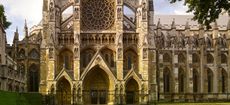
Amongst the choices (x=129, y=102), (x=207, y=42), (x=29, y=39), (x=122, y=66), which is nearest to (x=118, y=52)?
(x=122, y=66)

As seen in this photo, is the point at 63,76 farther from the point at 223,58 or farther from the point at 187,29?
the point at 223,58

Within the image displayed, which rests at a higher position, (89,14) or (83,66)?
(89,14)

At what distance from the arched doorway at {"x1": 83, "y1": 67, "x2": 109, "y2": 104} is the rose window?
600cm

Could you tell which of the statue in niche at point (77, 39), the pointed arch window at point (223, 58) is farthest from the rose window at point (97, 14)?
the pointed arch window at point (223, 58)

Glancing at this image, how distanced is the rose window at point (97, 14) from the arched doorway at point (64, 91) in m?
8.11

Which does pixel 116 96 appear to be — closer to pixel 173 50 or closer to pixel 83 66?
pixel 83 66

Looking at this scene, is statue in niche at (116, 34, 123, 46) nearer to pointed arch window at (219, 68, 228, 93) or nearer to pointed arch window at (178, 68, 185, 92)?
pointed arch window at (178, 68, 185, 92)

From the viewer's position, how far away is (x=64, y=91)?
67.1 m

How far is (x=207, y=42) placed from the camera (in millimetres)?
91250

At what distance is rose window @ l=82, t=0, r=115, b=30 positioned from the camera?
69.1 metres

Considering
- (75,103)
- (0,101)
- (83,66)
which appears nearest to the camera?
(0,101)

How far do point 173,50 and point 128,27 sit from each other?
2086cm

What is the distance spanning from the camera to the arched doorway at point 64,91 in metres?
66.0

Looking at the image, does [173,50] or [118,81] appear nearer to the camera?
[118,81]
